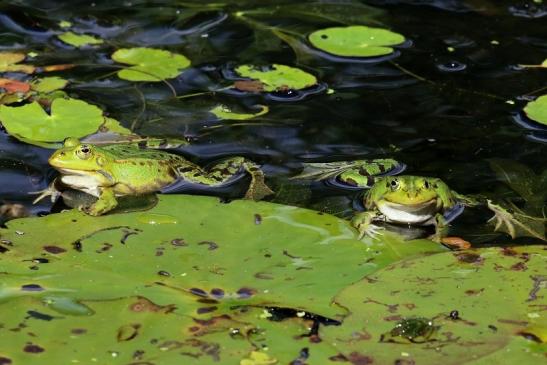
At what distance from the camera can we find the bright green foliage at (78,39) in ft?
21.7

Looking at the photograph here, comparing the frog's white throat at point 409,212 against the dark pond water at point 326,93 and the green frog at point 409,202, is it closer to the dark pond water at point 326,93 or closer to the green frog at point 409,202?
the green frog at point 409,202

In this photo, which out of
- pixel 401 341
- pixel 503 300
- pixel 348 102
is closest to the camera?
pixel 401 341

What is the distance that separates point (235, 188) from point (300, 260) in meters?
1.12

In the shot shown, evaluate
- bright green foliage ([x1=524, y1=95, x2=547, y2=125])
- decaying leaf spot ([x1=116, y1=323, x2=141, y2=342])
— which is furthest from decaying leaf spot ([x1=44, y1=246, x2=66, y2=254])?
bright green foliage ([x1=524, y1=95, x2=547, y2=125])

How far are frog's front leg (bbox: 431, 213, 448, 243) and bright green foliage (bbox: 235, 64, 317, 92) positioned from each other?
69.4 inches

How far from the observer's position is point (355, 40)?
6.62 meters

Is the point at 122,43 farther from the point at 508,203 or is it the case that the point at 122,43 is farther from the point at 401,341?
the point at 401,341

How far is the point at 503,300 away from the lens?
355 cm

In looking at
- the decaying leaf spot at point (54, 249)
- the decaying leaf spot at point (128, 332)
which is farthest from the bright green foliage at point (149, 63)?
the decaying leaf spot at point (128, 332)

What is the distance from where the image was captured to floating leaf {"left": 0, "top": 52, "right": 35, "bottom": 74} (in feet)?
20.1

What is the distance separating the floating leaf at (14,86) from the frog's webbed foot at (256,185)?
5.51 ft

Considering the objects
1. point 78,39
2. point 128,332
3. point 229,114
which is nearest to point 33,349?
point 128,332

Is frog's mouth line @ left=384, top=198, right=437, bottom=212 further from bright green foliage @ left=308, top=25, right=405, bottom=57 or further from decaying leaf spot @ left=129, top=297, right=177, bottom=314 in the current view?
bright green foliage @ left=308, top=25, right=405, bottom=57

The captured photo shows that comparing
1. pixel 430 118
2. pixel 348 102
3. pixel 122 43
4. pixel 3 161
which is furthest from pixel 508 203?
pixel 122 43
